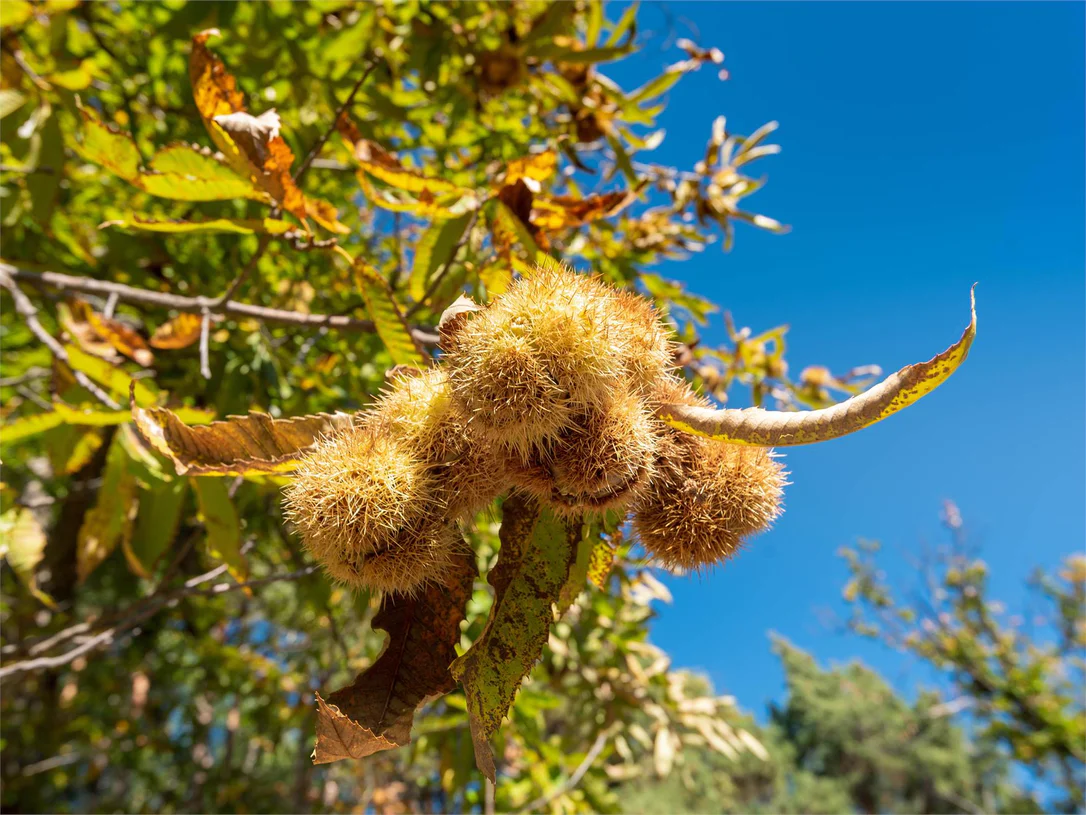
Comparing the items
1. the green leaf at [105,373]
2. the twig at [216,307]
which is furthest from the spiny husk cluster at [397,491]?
the green leaf at [105,373]

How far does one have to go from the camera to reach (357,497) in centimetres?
95

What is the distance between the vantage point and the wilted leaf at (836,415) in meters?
0.76

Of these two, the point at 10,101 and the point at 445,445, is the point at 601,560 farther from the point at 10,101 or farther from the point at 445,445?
the point at 10,101

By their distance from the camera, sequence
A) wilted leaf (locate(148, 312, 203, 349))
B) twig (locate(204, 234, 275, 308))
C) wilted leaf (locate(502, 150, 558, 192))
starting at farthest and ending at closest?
wilted leaf (locate(148, 312, 203, 349)) → twig (locate(204, 234, 275, 308)) → wilted leaf (locate(502, 150, 558, 192))

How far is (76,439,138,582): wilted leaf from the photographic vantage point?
6.49ft

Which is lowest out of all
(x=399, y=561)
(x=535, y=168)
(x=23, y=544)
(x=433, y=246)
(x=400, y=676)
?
(x=23, y=544)

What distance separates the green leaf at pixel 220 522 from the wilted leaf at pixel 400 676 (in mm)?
745

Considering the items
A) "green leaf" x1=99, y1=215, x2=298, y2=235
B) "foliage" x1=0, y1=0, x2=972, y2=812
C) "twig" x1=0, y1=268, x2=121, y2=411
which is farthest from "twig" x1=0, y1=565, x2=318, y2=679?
"green leaf" x1=99, y1=215, x2=298, y2=235

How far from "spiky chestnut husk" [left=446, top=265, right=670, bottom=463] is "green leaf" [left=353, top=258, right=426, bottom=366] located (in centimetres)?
49

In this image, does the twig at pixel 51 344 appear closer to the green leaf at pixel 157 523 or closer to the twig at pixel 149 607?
the green leaf at pixel 157 523

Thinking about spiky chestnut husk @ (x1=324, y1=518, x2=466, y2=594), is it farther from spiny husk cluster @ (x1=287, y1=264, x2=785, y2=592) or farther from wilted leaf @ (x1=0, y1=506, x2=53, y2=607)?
wilted leaf @ (x1=0, y1=506, x2=53, y2=607)

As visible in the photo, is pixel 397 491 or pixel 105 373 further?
pixel 105 373

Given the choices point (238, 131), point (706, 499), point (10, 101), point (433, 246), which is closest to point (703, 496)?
point (706, 499)

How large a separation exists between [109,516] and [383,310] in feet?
4.18
